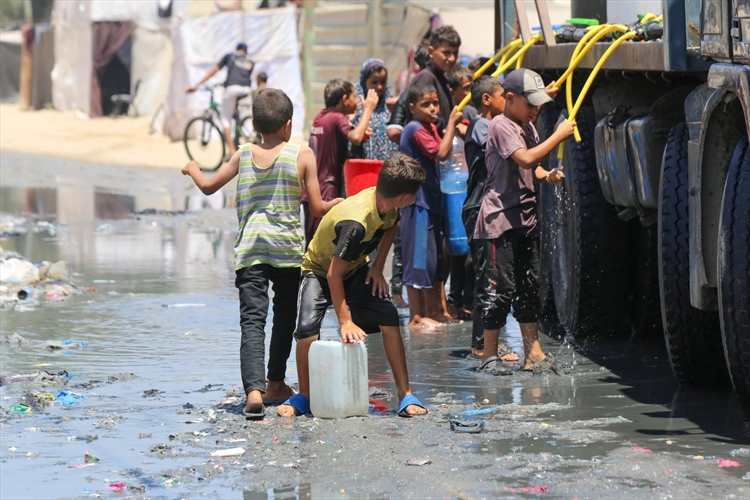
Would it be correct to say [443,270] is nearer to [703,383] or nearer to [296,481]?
[703,383]

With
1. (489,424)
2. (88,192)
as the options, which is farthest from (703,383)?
(88,192)

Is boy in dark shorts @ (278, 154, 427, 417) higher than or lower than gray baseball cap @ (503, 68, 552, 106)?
lower

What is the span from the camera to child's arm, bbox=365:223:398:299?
5.83 m

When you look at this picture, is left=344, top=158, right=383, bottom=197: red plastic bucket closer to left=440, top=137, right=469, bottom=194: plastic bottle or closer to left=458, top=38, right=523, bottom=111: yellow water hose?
left=440, top=137, right=469, bottom=194: plastic bottle

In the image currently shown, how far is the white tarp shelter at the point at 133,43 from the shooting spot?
34469mm

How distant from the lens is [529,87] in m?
6.58

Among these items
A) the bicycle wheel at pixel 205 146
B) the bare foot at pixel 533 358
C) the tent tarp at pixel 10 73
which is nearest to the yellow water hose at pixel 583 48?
the bare foot at pixel 533 358

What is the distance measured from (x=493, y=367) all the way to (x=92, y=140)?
892 inches

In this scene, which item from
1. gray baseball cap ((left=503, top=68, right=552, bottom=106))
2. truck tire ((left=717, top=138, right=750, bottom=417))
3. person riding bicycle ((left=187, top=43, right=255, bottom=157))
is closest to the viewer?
truck tire ((left=717, top=138, right=750, bottom=417))

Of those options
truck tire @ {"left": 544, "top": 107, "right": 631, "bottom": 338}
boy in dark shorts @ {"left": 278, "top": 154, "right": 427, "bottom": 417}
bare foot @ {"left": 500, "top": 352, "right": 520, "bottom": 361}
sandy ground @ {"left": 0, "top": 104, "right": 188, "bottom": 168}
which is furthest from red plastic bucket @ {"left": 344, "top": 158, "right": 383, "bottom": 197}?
sandy ground @ {"left": 0, "top": 104, "right": 188, "bottom": 168}

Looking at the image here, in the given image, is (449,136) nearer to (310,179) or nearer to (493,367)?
(493,367)

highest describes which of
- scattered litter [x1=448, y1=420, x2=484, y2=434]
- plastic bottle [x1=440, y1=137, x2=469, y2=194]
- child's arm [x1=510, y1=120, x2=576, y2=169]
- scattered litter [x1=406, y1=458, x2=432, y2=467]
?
child's arm [x1=510, y1=120, x2=576, y2=169]

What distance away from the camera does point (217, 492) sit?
4.59 meters

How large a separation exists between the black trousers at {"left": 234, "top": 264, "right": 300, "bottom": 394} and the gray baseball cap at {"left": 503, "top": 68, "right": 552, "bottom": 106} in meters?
1.55
